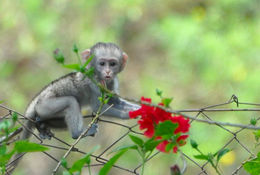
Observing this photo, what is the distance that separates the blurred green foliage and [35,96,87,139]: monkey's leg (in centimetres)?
290

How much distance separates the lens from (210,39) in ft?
22.0

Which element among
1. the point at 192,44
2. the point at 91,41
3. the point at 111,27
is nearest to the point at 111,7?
the point at 111,27

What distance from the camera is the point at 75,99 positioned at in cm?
376

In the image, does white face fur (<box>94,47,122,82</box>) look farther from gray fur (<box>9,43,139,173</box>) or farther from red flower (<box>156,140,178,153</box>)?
red flower (<box>156,140,178,153</box>)

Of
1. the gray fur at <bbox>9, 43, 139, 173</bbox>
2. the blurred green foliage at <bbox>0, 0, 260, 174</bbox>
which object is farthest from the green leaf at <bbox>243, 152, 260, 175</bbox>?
the blurred green foliage at <bbox>0, 0, 260, 174</bbox>

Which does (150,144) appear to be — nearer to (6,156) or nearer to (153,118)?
(153,118)

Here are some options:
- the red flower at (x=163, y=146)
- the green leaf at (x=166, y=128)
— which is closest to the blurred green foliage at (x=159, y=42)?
the red flower at (x=163, y=146)

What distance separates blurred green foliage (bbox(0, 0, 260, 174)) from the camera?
21.9 feet

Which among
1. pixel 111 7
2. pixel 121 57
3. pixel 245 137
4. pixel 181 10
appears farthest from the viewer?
pixel 181 10

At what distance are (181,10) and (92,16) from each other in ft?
5.82

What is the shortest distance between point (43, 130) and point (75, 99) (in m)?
0.42

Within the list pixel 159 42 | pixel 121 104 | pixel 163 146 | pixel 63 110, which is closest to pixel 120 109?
pixel 121 104

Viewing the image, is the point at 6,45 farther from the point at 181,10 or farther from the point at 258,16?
the point at 258,16

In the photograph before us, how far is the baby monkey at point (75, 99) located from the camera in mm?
3595
